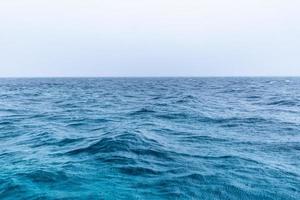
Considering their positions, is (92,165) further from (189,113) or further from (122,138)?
(189,113)

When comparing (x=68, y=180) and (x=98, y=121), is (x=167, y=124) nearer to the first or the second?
(x=98, y=121)

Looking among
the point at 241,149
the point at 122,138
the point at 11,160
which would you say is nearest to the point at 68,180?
the point at 11,160

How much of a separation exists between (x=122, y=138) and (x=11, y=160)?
4.42 meters

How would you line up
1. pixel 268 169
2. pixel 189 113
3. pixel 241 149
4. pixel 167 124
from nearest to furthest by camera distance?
1. pixel 268 169
2. pixel 241 149
3. pixel 167 124
4. pixel 189 113

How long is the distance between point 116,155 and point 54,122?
Result: 8.76m

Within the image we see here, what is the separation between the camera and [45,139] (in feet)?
42.7

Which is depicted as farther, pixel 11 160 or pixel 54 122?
pixel 54 122

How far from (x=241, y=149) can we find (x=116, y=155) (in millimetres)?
4568

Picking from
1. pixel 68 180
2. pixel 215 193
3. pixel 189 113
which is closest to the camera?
pixel 215 193

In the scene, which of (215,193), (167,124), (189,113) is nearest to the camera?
(215,193)

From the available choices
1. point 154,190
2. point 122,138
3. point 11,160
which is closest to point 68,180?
point 154,190

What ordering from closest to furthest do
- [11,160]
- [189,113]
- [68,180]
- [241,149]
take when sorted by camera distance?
[68,180]
[11,160]
[241,149]
[189,113]

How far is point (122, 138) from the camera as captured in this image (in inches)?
504

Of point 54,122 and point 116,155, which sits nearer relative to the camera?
point 116,155
